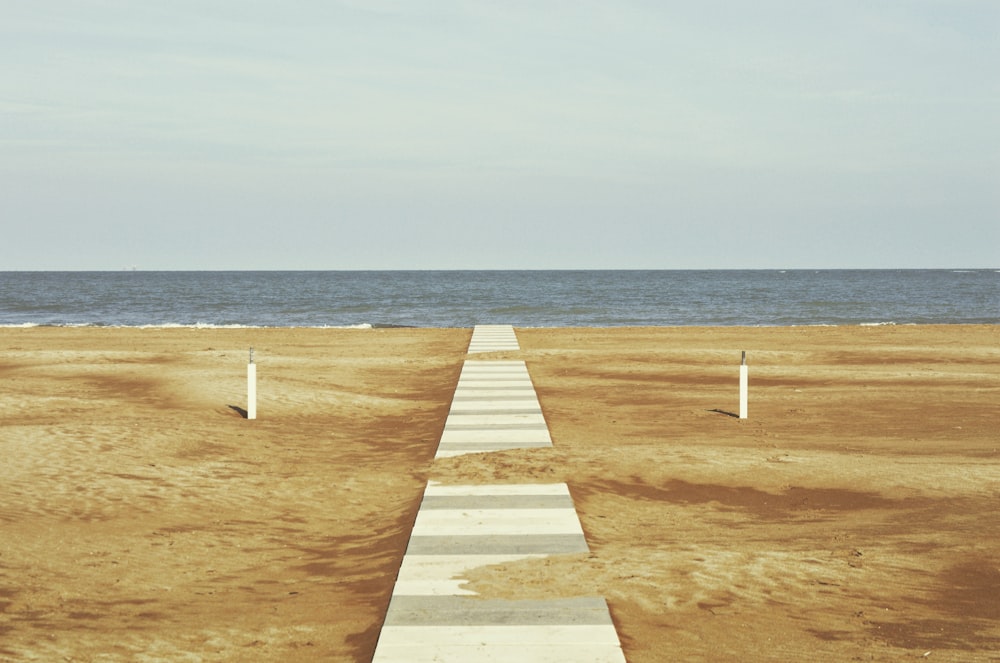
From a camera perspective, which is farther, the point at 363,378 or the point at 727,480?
the point at 363,378

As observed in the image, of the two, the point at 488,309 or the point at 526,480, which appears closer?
the point at 526,480

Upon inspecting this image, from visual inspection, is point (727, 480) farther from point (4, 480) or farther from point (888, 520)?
point (4, 480)

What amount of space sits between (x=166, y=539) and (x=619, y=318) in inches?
1827

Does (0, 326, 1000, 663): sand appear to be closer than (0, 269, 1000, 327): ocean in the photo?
Yes

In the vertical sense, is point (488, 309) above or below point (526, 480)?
above

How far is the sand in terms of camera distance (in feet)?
21.2

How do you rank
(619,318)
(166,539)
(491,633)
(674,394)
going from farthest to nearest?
(619,318)
(674,394)
(166,539)
(491,633)

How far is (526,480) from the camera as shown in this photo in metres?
10.7

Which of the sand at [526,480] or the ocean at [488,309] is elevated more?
the ocean at [488,309]

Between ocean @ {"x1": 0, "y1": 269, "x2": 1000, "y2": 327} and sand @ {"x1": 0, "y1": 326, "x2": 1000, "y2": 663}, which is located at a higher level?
ocean @ {"x1": 0, "y1": 269, "x2": 1000, "y2": 327}

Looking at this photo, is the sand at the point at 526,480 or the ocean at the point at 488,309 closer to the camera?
the sand at the point at 526,480

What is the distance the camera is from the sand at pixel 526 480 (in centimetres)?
647

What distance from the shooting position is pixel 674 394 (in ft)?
63.9

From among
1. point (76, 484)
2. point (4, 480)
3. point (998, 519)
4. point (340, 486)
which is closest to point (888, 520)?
point (998, 519)
